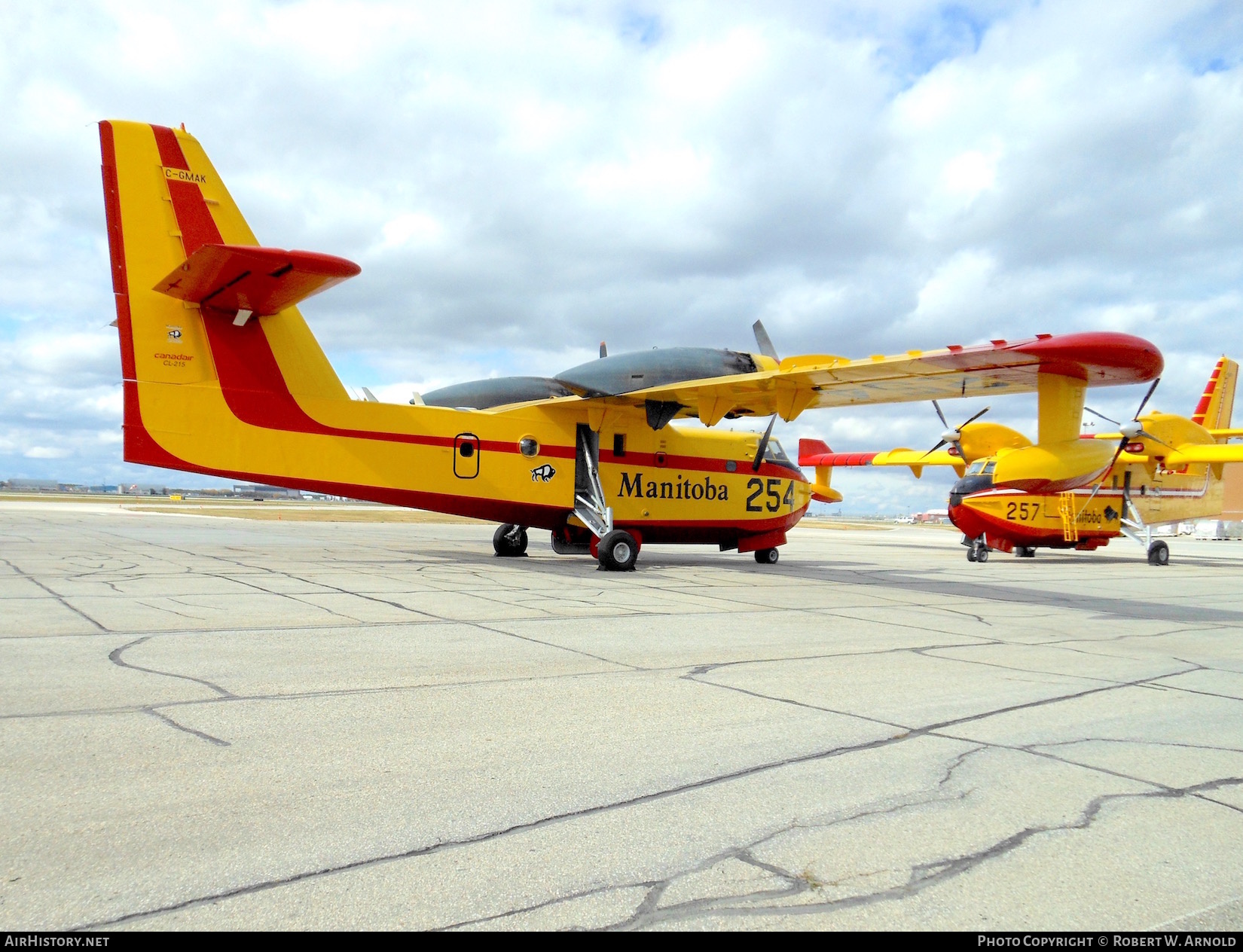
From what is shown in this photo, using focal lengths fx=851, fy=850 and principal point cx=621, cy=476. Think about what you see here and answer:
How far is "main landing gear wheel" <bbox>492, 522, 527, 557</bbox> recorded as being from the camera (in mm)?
19422

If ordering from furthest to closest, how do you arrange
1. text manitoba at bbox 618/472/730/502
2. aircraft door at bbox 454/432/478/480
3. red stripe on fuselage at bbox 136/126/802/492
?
text manitoba at bbox 618/472/730/502
aircraft door at bbox 454/432/478/480
red stripe on fuselage at bbox 136/126/802/492

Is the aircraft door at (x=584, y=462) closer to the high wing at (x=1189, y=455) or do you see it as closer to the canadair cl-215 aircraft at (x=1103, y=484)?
the canadair cl-215 aircraft at (x=1103, y=484)

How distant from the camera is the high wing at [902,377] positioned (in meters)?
11.9

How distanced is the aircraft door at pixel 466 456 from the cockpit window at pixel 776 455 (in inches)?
303

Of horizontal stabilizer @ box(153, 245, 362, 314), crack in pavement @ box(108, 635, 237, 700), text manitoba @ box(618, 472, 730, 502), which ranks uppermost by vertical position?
horizontal stabilizer @ box(153, 245, 362, 314)

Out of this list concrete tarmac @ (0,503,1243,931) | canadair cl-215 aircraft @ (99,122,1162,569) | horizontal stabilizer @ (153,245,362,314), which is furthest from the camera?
canadair cl-215 aircraft @ (99,122,1162,569)

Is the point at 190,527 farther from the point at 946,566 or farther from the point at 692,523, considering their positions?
the point at 946,566

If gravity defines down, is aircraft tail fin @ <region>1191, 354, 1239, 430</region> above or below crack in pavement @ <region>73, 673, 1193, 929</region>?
above

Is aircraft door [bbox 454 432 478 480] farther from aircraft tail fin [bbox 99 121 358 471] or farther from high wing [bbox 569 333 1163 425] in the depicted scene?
aircraft tail fin [bbox 99 121 358 471]

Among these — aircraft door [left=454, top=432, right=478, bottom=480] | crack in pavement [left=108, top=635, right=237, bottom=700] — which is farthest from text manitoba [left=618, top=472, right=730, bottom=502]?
crack in pavement [left=108, top=635, right=237, bottom=700]

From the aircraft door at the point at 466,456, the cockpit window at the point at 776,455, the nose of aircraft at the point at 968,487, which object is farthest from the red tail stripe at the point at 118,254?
the nose of aircraft at the point at 968,487

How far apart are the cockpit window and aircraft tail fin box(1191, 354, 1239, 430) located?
20.3 metres

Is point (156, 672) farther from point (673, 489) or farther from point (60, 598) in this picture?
point (673, 489)

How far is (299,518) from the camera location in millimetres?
42438
